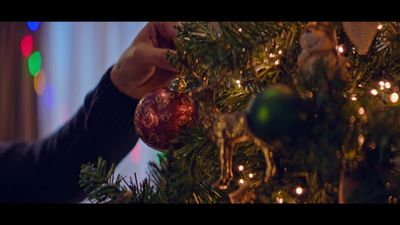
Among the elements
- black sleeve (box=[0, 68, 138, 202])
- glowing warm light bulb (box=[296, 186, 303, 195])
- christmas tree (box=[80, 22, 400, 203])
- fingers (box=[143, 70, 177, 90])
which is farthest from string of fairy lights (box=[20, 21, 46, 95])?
glowing warm light bulb (box=[296, 186, 303, 195])

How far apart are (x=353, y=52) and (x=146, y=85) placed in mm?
364

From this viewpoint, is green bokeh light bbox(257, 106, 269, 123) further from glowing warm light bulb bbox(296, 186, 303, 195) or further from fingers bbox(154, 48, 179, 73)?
fingers bbox(154, 48, 179, 73)

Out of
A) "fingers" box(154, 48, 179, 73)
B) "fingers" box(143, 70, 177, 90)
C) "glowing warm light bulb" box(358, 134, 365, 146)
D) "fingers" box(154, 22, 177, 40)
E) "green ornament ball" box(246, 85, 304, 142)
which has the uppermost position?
"fingers" box(154, 22, 177, 40)

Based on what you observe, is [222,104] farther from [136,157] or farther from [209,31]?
[136,157]

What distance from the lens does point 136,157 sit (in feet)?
4.03

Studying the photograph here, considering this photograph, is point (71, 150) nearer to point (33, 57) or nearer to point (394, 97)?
point (33, 57)

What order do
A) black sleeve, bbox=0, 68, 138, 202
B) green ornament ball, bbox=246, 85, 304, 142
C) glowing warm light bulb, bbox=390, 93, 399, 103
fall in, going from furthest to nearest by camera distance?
1. black sleeve, bbox=0, 68, 138, 202
2. glowing warm light bulb, bbox=390, 93, 399, 103
3. green ornament ball, bbox=246, 85, 304, 142

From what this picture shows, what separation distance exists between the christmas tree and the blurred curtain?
875 mm

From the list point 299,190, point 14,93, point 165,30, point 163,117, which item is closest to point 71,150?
point 14,93

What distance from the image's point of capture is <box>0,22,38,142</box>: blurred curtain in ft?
4.22

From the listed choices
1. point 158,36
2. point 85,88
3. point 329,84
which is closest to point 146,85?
point 158,36

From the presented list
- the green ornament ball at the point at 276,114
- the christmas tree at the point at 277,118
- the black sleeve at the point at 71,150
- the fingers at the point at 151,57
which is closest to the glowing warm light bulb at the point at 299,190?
the christmas tree at the point at 277,118

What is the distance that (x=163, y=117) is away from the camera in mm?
499

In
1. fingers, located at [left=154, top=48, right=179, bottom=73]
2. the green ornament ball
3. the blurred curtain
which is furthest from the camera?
the blurred curtain
